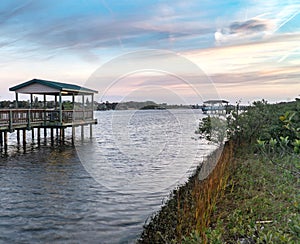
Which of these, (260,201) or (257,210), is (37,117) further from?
(257,210)

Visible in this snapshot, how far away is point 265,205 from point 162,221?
1687 millimetres

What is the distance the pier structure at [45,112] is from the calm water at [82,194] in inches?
78.2

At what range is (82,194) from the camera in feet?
27.3

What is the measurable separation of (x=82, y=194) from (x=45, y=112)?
39.4 feet

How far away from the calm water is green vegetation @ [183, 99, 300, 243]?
1.84 meters

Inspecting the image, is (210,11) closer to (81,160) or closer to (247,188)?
(247,188)

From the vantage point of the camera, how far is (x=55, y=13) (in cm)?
1391

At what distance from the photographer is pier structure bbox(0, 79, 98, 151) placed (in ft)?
52.5

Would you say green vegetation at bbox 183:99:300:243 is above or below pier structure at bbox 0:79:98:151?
below

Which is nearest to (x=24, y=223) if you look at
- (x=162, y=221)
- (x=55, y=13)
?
(x=162, y=221)

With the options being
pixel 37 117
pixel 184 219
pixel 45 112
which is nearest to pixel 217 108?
pixel 184 219

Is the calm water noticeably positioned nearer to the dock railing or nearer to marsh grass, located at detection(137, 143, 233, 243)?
marsh grass, located at detection(137, 143, 233, 243)

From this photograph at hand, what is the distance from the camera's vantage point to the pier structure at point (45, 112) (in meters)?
16.0

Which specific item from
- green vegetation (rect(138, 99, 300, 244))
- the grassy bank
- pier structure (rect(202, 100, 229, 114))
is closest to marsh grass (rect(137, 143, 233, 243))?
green vegetation (rect(138, 99, 300, 244))
